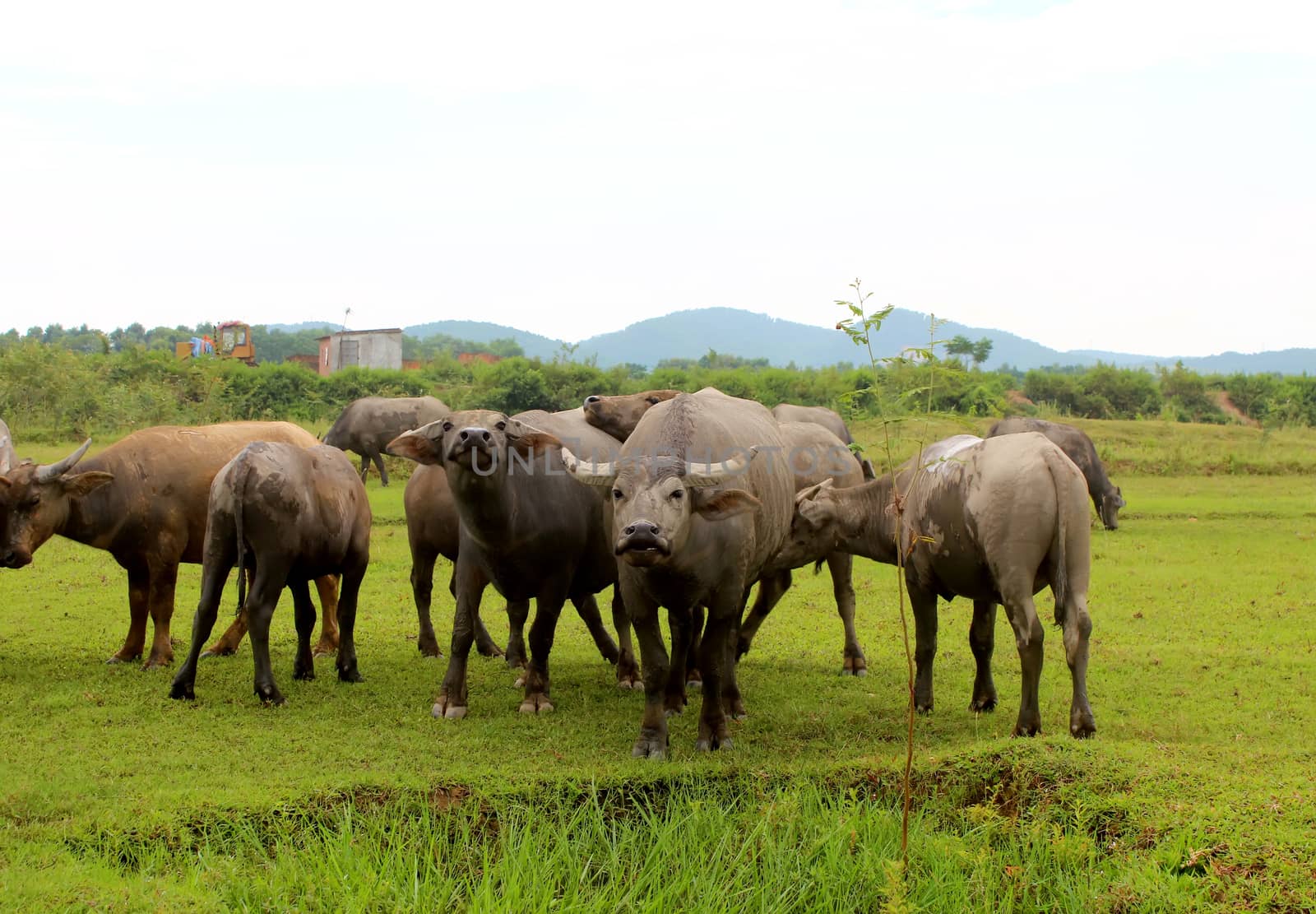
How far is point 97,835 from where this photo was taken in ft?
16.1

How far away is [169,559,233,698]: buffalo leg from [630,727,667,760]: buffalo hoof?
2.86m

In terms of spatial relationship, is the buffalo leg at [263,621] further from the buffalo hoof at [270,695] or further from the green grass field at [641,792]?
the green grass field at [641,792]

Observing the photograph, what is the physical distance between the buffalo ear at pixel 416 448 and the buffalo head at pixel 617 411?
1654mm

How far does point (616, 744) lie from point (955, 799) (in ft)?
6.39

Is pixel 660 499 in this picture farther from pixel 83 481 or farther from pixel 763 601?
pixel 83 481

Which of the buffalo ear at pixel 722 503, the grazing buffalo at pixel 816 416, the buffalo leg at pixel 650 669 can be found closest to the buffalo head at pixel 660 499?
the buffalo ear at pixel 722 503

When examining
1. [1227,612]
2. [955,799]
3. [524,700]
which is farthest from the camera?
[1227,612]

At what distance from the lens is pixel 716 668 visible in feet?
20.8

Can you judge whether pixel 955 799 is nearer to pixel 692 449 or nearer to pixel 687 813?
pixel 687 813

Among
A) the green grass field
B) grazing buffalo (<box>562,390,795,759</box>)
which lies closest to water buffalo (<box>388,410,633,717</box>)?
the green grass field

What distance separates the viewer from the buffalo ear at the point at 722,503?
595cm

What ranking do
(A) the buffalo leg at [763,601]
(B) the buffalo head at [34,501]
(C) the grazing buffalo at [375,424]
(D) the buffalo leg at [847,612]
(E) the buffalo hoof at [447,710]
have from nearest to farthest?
(E) the buffalo hoof at [447,710]
(B) the buffalo head at [34,501]
(D) the buffalo leg at [847,612]
(A) the buffalo leg at [763,601]
(C) the grazing buffalo at [375,424]

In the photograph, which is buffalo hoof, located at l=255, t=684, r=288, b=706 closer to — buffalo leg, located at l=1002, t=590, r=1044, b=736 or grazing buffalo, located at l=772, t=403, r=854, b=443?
buffalo leg, located at l=1002, t=590, r=1044, b=736

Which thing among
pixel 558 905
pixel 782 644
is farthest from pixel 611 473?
pixel 782 644
